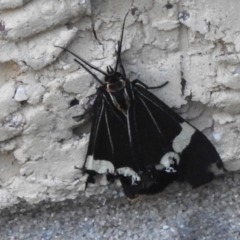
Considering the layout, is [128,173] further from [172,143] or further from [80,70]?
[80,70]

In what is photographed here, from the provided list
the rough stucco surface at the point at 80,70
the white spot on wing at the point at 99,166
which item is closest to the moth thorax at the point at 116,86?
the rough stucco surface at the point at 80,70

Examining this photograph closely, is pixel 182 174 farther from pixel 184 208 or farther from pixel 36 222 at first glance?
pixel 36 222

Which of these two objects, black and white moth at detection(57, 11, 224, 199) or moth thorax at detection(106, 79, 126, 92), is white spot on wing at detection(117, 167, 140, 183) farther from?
moth thorax at detection(106, 79, 126, 92)

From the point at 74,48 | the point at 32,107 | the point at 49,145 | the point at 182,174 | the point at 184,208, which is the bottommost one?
the point at 184,208

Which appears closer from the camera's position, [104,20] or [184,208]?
[104,20]

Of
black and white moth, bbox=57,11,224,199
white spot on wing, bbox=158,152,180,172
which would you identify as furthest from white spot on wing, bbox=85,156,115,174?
white spot on wing, bbox=158,152,180,172

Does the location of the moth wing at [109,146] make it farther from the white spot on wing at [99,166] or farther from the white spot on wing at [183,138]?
the white spot on wing at [183,138]

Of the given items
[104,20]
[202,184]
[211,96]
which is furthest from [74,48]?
[202,184]

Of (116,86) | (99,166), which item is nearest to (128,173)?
(99,166)
